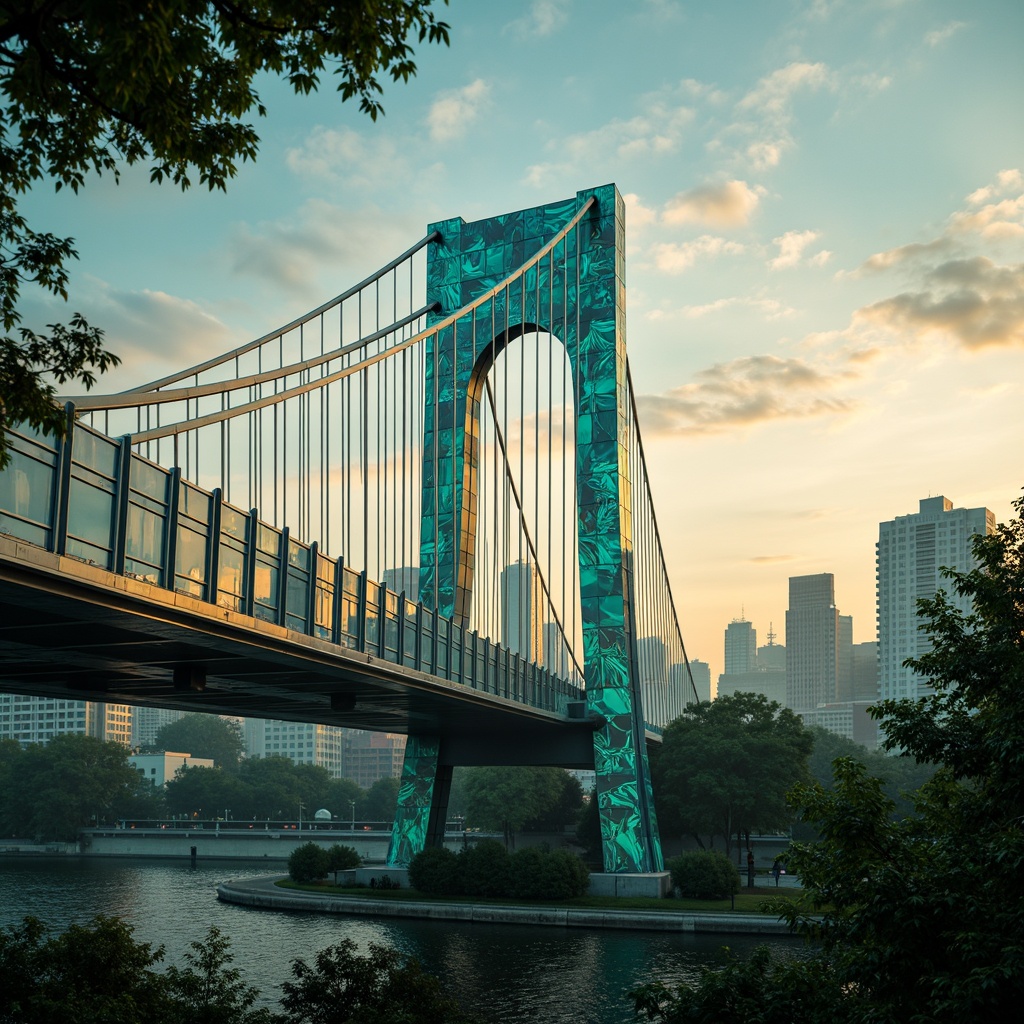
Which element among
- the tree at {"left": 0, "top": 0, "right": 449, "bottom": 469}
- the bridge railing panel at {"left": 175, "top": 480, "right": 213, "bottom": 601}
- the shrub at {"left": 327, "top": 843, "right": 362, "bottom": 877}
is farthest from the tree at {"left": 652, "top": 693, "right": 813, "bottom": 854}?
the tree at {"left": 0, "top": 0, "right": 449, "bottom": 469}

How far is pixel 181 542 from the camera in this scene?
23.6 m

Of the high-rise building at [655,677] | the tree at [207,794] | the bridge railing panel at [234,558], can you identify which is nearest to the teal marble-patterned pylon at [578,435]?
the high-rise building at [655,677]

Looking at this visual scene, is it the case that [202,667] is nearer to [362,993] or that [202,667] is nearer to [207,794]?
[362,993]

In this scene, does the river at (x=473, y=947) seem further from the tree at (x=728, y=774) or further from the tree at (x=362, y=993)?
the tree at (x=728, y=774)

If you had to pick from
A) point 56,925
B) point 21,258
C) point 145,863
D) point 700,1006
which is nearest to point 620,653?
point 56,925

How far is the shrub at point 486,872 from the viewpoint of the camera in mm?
53750

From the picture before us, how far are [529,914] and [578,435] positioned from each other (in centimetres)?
2248

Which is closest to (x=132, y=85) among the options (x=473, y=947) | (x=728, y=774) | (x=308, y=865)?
(x=473, y=947)

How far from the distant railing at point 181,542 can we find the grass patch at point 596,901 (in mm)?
17694

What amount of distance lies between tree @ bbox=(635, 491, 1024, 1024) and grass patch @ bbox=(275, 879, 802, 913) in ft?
107

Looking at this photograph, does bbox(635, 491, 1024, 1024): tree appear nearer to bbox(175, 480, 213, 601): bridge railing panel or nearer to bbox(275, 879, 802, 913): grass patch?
bbox(175, 480, 213, 601): bridge railing panel

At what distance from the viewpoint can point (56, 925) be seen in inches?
1998

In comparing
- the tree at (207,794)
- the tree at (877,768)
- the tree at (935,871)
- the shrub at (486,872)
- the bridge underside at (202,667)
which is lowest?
the tree at (207,794)

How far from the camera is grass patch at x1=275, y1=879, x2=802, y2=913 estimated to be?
163ft
